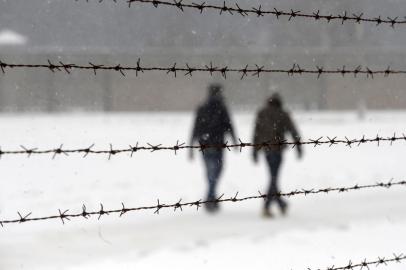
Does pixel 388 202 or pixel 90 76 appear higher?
pixel 90 76

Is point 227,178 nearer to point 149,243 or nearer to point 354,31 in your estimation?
point 149,243

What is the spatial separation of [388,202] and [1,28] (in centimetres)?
2922

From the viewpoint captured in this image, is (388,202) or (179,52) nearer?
(388,202)

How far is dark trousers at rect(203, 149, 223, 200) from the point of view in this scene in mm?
7784

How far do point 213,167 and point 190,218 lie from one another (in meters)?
1.12

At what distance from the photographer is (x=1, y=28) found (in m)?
33.2

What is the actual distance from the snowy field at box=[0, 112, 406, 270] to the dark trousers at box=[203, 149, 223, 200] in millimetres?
283

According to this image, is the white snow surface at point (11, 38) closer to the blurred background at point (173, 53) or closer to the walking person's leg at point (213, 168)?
the blurred background at point (173, 53)

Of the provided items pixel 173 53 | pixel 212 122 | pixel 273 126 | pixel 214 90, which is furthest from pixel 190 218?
pixel 173 53

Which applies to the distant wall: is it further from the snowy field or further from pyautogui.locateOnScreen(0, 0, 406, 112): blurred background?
the snowy field

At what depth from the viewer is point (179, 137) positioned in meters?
19.4

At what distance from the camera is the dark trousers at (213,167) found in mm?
7784

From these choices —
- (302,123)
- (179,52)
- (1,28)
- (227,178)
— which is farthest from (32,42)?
(227,178)

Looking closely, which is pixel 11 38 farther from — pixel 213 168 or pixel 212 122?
pixel 212 122
